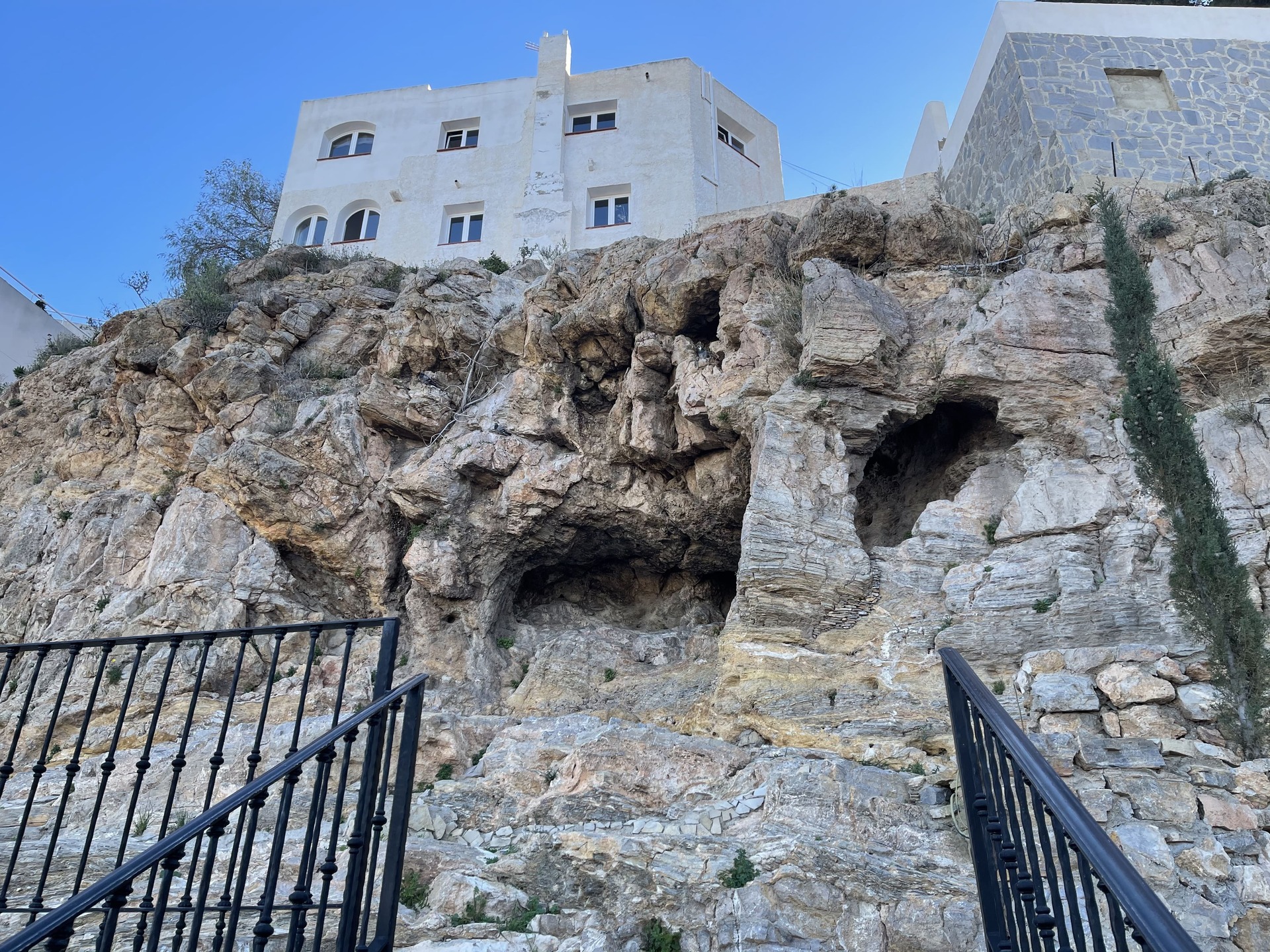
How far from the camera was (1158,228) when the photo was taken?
10266 mm

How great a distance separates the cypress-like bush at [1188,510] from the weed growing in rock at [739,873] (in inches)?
144

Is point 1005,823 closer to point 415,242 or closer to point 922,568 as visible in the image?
point 922,568

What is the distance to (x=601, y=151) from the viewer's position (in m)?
19.5

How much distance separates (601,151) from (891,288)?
10.3m

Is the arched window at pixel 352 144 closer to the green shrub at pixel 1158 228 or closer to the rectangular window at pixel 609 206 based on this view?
the rectangular window at pixel 609 206

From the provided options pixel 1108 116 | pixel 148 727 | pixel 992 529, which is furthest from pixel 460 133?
pixel 992 529

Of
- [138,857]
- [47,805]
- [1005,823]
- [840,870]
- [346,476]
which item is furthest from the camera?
[346,476]

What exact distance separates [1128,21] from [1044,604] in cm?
1186

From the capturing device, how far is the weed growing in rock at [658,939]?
18.9 ft

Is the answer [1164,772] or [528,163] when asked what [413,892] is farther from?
[528,163]

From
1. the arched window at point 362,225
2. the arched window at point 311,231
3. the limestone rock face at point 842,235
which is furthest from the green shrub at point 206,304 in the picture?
the limestone rock face at point 842,235

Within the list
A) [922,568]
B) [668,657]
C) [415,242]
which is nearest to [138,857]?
[922,568]

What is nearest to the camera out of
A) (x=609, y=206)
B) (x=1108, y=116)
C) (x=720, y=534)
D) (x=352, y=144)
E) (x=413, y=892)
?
(x=413, y=892)

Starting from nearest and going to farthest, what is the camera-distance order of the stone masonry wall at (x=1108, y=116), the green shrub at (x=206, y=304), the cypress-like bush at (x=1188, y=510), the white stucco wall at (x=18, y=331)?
the cypress-like bush at (x=1188, y=510) → the stone masonry wall at (x=1108, y=116) → the green shrub at (x=206, y=304) → the white stucco wall at (x=18, y=331)
